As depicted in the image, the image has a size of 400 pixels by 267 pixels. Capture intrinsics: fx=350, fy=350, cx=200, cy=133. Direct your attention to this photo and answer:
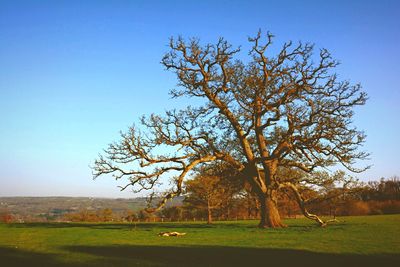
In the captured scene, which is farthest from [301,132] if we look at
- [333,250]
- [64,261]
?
[64,261]

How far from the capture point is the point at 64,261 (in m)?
13.3

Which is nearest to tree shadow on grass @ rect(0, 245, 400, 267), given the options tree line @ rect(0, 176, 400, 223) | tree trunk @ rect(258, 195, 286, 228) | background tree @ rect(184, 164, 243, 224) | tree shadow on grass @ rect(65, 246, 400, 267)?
tree shadow on grass @ rect(65, 246, 400, 267)

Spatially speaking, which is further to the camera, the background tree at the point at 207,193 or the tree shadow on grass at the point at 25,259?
the background tree at the point at 207,193

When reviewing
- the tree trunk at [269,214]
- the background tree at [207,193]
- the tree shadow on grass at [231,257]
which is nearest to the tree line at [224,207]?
the background tree at [207,193]

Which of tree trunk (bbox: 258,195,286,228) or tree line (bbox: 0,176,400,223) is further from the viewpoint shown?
tree line (bbox: 0,176,400,223)

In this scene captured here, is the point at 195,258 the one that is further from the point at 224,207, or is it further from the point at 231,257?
the point at 224,207

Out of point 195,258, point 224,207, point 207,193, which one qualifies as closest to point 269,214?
point 195,258

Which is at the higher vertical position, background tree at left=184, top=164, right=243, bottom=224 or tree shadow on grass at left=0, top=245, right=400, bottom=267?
background tree at left=184, top=164, right=243, bottom=224

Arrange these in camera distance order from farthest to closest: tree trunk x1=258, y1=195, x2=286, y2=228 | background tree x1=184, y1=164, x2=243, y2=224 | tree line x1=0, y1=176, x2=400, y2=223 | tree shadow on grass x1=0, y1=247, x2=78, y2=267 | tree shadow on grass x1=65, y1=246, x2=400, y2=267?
tree line x1=0, y1=176, x2=400, y2=223
background tree x1=184, y1=164, x2=243, y2=224
tree trunk x1=258, y1=195, x2=286, y2=228
tree shadow on grass x1=0, y1=247, x2=78, y2=267
tree shadow on grass x1=65, y1=246, x2=400, y2=267

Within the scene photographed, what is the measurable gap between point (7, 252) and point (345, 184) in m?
27.3

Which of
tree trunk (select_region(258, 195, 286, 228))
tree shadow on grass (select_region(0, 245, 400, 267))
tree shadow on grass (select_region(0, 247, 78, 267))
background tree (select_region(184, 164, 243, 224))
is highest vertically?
background tree (select_region(184, 164, 243, 224))

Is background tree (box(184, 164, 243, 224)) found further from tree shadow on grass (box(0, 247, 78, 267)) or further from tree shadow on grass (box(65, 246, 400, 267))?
tree shadow on grass (box(0, 247, 78, 267))

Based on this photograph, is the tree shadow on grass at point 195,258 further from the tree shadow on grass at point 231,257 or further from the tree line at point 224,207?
the tree line at point 224,207

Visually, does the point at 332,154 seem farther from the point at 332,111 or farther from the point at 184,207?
the point at 184,207
